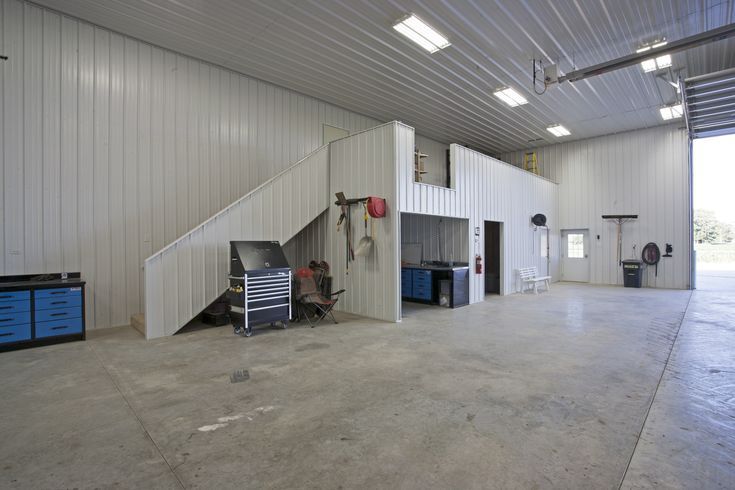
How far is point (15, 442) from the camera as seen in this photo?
94.5 inches

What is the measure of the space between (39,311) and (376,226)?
5091 mm

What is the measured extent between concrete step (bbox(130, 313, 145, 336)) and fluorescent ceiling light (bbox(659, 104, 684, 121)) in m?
13.0

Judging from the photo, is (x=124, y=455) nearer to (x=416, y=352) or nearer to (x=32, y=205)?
(x=416, y=352)

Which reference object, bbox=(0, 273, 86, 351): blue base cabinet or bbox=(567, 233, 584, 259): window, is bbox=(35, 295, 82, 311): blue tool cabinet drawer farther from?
bbox=(567, 233, 584, 259): window

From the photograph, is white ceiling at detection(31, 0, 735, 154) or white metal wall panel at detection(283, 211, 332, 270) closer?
white ceiling at detection(31, 0, 735, 154)

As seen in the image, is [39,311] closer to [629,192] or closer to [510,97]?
[510,97]

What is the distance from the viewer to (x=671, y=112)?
384 inches

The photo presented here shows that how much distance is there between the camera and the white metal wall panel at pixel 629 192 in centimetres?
1070

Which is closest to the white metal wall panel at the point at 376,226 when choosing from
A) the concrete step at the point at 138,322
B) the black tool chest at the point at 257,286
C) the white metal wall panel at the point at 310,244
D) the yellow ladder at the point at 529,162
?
the white metal wall panel at the point at 310,244

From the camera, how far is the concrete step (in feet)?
17.5

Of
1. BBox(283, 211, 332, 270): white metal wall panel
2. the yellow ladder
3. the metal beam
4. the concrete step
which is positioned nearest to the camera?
the metal beam

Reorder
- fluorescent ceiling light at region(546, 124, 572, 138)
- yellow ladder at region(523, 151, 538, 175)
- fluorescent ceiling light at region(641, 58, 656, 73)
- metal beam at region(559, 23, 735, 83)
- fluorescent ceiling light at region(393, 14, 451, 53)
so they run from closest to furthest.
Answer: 1. metal beam at region(559, 23, 735, 83)
2. fluorescent ceiling light at region(393, 14, 451, 53)
3. fluorescent ceiling light at region(641, 58, 656, 73)
4. fluorescent ceiling light at region(546, 124, 572, 138)
5. yellow ladder at region(523, 151, 538, 175)

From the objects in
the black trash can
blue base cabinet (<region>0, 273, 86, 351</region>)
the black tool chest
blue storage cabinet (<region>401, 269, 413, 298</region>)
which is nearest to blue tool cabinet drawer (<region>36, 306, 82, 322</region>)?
blue base cabinet (<region>0, 273, 86, 351</region>)

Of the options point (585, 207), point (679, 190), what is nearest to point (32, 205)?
point (585, 207)
